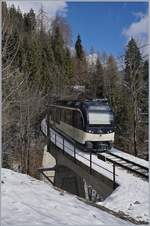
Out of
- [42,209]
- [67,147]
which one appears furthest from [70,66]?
[67,147]

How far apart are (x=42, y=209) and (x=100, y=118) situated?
5390mm

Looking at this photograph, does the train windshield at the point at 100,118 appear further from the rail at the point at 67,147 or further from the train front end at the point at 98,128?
the rail at the point at 67,147

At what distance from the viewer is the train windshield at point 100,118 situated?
25.3 feet

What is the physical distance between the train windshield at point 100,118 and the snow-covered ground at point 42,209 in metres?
4.35

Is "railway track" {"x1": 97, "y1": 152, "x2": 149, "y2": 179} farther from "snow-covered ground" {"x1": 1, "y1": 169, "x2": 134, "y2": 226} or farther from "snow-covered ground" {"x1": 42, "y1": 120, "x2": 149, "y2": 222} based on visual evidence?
"snow-covered ground" {"x1": 1, "y1": 169, "x2": 134, "y2": 226}

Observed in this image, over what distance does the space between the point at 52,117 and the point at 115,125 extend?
143 inches

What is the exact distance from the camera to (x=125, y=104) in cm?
526

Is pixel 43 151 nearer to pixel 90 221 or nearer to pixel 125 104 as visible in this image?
pixel 125 104

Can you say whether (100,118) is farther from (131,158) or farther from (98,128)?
(131,158)

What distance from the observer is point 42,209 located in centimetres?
259

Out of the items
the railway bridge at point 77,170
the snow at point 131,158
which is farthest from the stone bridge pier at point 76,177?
the snow at point 131,158


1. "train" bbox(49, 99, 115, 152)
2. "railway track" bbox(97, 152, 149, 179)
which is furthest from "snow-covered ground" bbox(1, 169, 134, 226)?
"train" bbox(49, 99, 115, 152)

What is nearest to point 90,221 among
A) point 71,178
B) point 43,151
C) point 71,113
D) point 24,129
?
point 71,178

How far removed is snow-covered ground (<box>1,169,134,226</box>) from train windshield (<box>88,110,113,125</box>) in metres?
4.35
